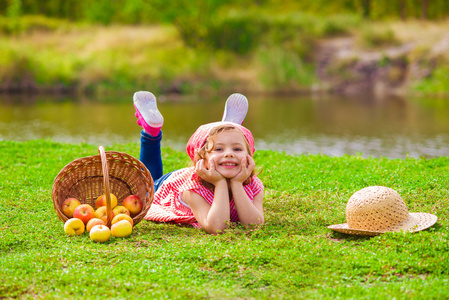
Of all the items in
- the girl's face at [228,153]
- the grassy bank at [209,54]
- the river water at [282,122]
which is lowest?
the river water at [282,122]

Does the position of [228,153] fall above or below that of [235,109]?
below

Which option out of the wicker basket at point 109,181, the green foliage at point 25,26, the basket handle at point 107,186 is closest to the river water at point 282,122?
the wicker basket at point 109,181

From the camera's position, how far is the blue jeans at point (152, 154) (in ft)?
23.0

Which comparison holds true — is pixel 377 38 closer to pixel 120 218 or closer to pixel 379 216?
pixel 379 216

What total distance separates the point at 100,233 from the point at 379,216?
9.67 ft

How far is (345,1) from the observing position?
60375mm

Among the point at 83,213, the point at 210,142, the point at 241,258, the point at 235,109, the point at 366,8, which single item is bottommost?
the point at 241,258

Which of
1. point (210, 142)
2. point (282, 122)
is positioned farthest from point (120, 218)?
point (282, 122)

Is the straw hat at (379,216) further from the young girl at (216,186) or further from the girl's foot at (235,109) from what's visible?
the girl's foot at (235,109)

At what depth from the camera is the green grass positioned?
4.02 m

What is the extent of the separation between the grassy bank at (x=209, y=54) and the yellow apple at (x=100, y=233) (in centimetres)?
2868

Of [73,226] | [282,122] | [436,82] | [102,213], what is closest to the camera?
[73,226]

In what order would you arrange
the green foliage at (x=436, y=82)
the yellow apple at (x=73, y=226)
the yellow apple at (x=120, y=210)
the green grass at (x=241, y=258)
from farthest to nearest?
the green foliage at (x=436, y=82)
the yellow apple at (x=120, y=210)
the yellow apple at (x=73, y=226)
the green grass at (x=241, y=258)

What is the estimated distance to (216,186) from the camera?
18.7ft
